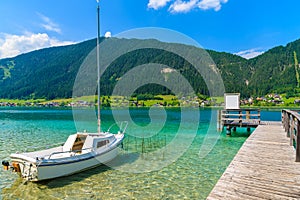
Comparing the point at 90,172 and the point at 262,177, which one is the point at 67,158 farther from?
the point at 262,177

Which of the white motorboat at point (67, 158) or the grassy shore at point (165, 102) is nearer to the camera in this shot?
the white motorboat at point (67, 158)

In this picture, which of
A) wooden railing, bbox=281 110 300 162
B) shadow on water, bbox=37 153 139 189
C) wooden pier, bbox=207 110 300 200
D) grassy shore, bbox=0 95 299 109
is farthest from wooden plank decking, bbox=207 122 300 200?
grassy shore, bbox=0 95 299 109

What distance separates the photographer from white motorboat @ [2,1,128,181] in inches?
386

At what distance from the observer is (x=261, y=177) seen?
6.43 meters

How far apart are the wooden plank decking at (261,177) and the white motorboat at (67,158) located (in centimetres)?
759

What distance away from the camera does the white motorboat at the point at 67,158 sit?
32.2ft

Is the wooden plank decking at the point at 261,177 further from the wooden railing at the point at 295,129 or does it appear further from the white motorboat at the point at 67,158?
the white motorboat at the point at 67,158

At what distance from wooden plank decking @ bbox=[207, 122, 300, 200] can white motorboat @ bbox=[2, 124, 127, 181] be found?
758cm

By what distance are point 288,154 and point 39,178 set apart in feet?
35.6

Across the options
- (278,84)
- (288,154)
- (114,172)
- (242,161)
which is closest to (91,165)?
(114,172)

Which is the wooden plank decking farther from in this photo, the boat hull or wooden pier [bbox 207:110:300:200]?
the boat hull

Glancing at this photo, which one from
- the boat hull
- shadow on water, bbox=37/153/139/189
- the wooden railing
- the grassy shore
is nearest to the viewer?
the wooden railing

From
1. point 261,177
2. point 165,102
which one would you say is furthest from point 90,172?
point 165,102

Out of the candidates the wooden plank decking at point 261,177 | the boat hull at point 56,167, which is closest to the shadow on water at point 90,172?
the boat hull at point 56,167
